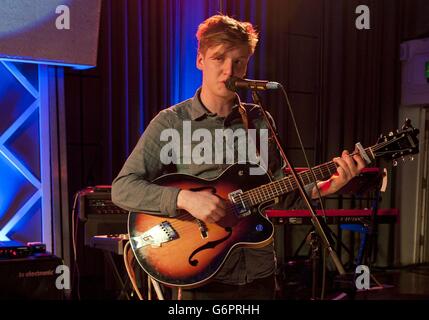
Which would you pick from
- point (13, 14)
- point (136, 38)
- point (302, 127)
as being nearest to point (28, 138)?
point (13, 14)

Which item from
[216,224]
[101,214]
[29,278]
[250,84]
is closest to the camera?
[250,84]

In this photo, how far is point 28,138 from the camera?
333 cm

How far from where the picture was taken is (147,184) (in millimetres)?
1889

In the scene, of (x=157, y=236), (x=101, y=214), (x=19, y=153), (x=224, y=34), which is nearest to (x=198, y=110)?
(x=224, y=34)

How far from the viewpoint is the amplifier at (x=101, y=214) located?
9.87ft

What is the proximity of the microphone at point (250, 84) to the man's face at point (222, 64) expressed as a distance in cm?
13

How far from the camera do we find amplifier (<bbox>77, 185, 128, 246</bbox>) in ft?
9.87

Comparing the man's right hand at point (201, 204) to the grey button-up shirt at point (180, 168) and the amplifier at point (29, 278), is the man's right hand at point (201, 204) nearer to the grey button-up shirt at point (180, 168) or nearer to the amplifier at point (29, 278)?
the grey button-up shirt at point (180, 168)

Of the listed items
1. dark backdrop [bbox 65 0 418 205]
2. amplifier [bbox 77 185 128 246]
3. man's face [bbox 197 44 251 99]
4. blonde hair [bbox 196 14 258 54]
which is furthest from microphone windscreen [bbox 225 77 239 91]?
dark backdrop [bbox 65 0 418 205]

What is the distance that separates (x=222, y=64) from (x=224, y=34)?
13cm

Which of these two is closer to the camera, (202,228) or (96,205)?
(202,228)

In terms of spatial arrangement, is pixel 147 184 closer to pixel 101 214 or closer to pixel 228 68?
pixel 228 68

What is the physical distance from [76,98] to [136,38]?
803mm
